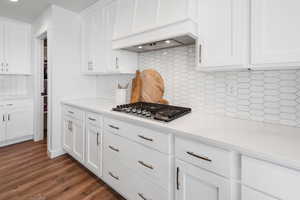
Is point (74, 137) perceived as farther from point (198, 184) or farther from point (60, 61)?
point (198, 184)

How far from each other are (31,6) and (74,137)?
2.31m

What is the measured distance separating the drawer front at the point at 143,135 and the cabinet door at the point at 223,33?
709 mm

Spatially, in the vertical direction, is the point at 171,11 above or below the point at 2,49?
below

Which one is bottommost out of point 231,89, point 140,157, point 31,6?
point 140,157

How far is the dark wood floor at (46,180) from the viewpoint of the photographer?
1816 millimetres

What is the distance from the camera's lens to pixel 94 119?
2.05m

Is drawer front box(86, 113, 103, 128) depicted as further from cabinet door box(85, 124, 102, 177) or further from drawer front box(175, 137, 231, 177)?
drawer front box(175, 137, 231, 177)

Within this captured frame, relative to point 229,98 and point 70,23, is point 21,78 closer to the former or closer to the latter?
point 70,23

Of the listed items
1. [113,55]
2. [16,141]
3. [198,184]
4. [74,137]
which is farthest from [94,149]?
[16,141]

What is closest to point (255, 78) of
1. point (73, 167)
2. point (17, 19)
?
point (73, 167)

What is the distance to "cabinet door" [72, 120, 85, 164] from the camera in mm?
2299

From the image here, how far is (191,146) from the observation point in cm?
112

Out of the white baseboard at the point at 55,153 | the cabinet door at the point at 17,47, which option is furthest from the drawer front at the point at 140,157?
the cabinet door at the point at 17,47

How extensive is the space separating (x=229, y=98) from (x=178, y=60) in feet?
2.40
